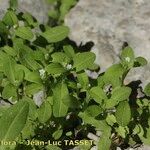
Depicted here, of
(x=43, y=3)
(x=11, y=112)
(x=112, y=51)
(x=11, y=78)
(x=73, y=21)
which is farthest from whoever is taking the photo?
(x=43, y=3)

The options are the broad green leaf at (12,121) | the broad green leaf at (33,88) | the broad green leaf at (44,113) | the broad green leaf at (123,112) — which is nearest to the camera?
the broad green leaf at (12,121)

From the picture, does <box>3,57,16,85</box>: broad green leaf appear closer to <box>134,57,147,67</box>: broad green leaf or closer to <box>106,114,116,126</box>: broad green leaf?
<box>106,114,116,126</box>: broad green leaf

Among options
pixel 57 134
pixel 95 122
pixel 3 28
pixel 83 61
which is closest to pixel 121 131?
pixel 95 122

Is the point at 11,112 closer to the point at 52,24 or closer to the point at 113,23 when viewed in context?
the point at 113,23

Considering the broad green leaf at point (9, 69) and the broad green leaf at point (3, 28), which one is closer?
the broad green leaf at point (9, 69)

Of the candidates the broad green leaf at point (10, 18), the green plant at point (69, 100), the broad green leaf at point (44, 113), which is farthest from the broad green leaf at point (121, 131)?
the broad green leaf at point (10, 18)

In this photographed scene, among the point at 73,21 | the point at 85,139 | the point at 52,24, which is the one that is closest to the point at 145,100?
the point at 85,139

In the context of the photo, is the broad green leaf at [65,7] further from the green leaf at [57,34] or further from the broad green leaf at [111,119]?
the broad green leaf at [111,119]

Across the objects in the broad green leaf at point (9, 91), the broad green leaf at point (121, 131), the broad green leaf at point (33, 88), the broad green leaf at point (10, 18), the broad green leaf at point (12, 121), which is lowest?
the broad green leaf at point (12, 121)
